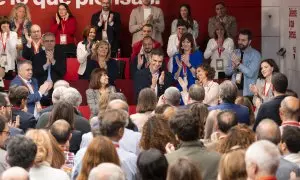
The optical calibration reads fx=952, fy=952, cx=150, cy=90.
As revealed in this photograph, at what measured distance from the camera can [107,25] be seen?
18328 mm

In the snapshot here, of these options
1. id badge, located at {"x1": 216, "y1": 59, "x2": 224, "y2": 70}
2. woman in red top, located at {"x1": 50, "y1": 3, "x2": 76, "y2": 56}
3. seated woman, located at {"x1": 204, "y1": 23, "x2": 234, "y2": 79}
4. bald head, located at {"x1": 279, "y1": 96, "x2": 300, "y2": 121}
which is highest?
woman in red top, located at {"x1": 50, "y1": 3, "x2": 76, "y2": 56}

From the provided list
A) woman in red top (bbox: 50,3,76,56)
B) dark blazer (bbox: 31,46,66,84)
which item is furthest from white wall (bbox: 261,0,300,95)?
dark blazer (bbox: 31,46,66,84)

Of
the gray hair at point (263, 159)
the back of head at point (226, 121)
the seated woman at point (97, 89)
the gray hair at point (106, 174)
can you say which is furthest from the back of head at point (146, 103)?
the gray hair at point (106, 174)

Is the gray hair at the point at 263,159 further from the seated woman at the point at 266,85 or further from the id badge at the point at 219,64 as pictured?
the id badge at the point at 219,64

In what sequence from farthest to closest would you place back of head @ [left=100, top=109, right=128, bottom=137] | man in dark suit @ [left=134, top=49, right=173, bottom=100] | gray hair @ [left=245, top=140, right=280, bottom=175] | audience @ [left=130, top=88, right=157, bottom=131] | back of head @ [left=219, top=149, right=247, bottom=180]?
man in dark suit @ [left=134, top=49, right=173, bottom=100], audience @ [left=130, top=88, right=157, bottom=131], back of head @ [left=100, top=109, right=128, bottom=137], back of head @ [left=219, top=149, right=247, bottom=180], gray hair @ [left=245, top=140, right=280, bottom=175]

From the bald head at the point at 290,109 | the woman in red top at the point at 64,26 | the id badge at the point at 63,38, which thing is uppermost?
the woman in red top at the point at 64,26

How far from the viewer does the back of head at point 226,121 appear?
9266 mm

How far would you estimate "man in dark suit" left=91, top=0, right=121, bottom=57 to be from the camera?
1827 centimetres

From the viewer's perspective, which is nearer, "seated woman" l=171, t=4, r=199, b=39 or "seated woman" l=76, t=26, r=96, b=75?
"seated woman" l=76, t=26, r=96, b=75

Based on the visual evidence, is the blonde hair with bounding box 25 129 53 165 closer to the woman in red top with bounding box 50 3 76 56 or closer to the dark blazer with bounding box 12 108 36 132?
the dark blazer with bounding box 12 108 36 132

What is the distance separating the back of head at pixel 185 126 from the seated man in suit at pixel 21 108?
3.18 m

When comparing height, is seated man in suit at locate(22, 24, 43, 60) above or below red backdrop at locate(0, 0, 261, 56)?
below

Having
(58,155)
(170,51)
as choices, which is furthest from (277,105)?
(170,51)

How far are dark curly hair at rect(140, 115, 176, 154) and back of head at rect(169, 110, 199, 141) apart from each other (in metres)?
0.31
